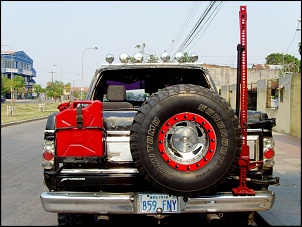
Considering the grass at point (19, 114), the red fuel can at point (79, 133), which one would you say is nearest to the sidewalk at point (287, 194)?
the red fuel can at point (79, 133)

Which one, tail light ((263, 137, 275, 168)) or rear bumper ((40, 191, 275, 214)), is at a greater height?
tail light ((263, 137, 275, 168))

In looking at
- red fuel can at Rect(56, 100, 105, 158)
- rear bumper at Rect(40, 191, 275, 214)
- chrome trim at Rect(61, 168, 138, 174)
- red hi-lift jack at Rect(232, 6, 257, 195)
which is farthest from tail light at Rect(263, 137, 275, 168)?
red fuel can at Rect(56, 100, 105, 158)

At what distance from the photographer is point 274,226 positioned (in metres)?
4.31

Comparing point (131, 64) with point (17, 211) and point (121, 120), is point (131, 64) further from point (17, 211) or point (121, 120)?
point (17, 211)

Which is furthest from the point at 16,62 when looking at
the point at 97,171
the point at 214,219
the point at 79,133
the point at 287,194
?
the point at 287,194

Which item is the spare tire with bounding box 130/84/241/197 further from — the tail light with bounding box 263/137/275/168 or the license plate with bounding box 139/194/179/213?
the tail light with bounding box 263/137/275/168

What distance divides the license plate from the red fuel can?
0.58 meters

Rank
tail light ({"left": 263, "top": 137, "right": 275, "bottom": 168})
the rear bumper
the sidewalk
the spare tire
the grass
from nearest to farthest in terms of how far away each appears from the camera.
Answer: the spare tire < the rear bumper < tail light ({"left": 263, "top": 137, "right": 275, "bottom": 168}) < the sidewalk < the grass

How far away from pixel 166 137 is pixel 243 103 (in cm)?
83

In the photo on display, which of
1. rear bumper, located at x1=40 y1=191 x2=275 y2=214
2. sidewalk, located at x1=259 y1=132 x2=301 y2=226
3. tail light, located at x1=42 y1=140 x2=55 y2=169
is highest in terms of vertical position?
Result: tail light, located at x1=42 y1=140 x2=55 y2=169

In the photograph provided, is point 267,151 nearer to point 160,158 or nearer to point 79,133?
point 160,158

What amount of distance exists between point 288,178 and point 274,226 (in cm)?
298

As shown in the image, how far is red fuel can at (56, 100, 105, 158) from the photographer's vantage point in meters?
3.34

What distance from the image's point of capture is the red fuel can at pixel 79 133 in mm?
3340
